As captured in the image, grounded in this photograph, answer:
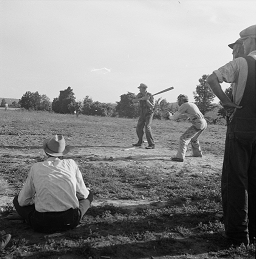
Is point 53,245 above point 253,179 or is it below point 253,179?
below

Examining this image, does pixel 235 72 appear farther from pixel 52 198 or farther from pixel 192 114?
pixel 192 114

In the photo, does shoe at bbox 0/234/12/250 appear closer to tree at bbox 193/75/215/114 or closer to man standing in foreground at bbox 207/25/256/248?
man standing in foreground at bbox 207/25/256/248

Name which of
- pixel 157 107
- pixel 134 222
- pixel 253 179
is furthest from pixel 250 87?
pixel 157 107

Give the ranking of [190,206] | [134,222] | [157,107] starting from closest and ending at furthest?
1. [134,222]
2. [190,206]
3. [157,107]

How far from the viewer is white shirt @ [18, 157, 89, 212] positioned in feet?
14.5

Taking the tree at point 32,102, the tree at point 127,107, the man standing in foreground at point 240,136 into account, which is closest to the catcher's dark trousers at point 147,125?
the man standing in foreground at point 240,136

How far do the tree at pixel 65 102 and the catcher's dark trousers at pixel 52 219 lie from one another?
75.0m

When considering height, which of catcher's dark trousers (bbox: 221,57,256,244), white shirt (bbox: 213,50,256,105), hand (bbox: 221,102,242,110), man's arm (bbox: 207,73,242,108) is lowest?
catcher's dark trousers (bbox: 221,57,256,244)

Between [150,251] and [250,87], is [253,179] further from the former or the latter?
[150,251]

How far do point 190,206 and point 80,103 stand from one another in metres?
76.5

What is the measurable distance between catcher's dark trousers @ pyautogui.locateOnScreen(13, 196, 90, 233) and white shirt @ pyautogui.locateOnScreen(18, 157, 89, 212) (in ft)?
0.20

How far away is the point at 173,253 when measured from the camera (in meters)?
4.05

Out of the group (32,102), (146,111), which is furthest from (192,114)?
(32,102)

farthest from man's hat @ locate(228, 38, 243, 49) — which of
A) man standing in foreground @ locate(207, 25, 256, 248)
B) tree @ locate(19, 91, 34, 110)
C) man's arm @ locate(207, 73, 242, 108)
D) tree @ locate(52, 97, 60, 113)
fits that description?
tree @ locate(19, 91, 34, 110)
